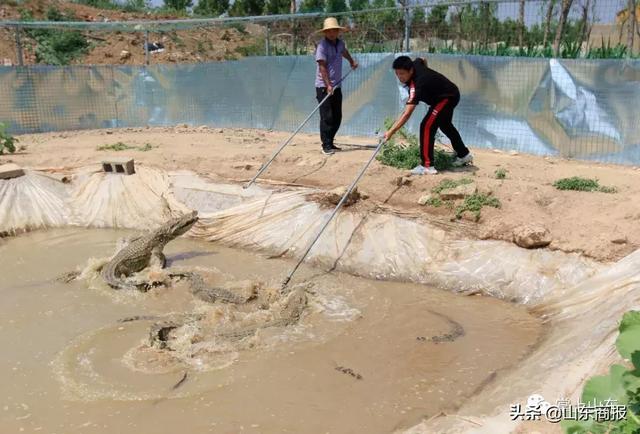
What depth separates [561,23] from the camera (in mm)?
8125

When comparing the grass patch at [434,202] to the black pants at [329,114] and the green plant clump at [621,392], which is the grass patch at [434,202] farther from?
the green plant clump at [621,392]

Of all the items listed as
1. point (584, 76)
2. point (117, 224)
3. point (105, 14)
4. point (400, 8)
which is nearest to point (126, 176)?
point (117, 224)

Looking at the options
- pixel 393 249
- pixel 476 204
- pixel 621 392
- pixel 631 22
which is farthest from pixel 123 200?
pixel 631 22

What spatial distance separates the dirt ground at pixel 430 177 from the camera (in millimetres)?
5199

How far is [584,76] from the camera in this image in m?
7.44

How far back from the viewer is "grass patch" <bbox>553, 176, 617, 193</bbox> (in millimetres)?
5941

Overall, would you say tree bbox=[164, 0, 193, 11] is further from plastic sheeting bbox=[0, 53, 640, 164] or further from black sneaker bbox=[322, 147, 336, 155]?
black sneaker bbox=[322, 147, 336, 155]

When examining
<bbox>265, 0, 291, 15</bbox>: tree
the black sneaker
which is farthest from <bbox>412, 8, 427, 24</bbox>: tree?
<bbox>265, 0, 291, 15</bbox>: tree

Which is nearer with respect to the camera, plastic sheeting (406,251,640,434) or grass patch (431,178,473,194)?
plastic sheeting (406,251,640,434)

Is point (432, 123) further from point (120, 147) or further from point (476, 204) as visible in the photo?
point (120, 147)

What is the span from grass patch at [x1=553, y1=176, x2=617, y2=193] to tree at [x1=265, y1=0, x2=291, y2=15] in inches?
758

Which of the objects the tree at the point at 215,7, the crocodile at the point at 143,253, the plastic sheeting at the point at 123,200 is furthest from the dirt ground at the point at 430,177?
the tree at the point at 215,7

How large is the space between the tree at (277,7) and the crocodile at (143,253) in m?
18.5

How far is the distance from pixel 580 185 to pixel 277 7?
65.5 ft
